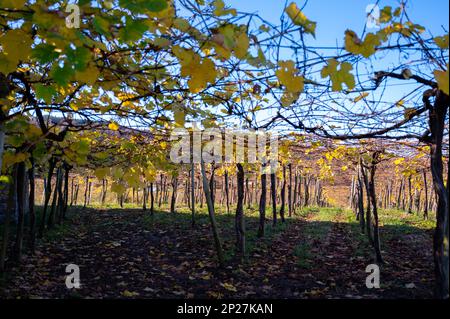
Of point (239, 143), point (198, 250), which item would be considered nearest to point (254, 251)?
point (198, 250)

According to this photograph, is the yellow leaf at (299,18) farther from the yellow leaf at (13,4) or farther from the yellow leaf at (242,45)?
the yellow leaf at (13,4)

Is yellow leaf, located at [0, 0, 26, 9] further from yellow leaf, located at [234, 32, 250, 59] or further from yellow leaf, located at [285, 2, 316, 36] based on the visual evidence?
yellow leaf, located at [285, 2, 316, 36]

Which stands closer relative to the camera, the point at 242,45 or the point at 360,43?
the point at 242,45

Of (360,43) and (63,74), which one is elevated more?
(360,43)

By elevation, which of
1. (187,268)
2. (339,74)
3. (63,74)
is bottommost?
(187,268)

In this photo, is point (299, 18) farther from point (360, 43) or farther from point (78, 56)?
point (78, 56)

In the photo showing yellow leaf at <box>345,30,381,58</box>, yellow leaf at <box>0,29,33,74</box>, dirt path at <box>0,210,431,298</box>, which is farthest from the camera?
dirt path at <box>0,210,431,298</box>

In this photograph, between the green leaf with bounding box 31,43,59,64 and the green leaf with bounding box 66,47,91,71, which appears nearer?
the green leaf with bounding box 66,47,91,71

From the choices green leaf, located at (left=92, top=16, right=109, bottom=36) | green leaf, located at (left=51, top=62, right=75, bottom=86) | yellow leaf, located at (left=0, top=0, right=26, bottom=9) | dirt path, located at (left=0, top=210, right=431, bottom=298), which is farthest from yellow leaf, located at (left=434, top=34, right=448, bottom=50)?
dirt path, located at (left=0, top=210, right=431, bottom=298)

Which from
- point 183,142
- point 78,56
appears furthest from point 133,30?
point 183,142

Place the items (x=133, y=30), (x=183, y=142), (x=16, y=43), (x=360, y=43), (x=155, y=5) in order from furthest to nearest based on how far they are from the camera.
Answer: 1. (x=183, y=142)
2. (x=16, y=43)
3. (x=360, y=43)
4. (x=133, y=30)
5. (x=155, y=5)
